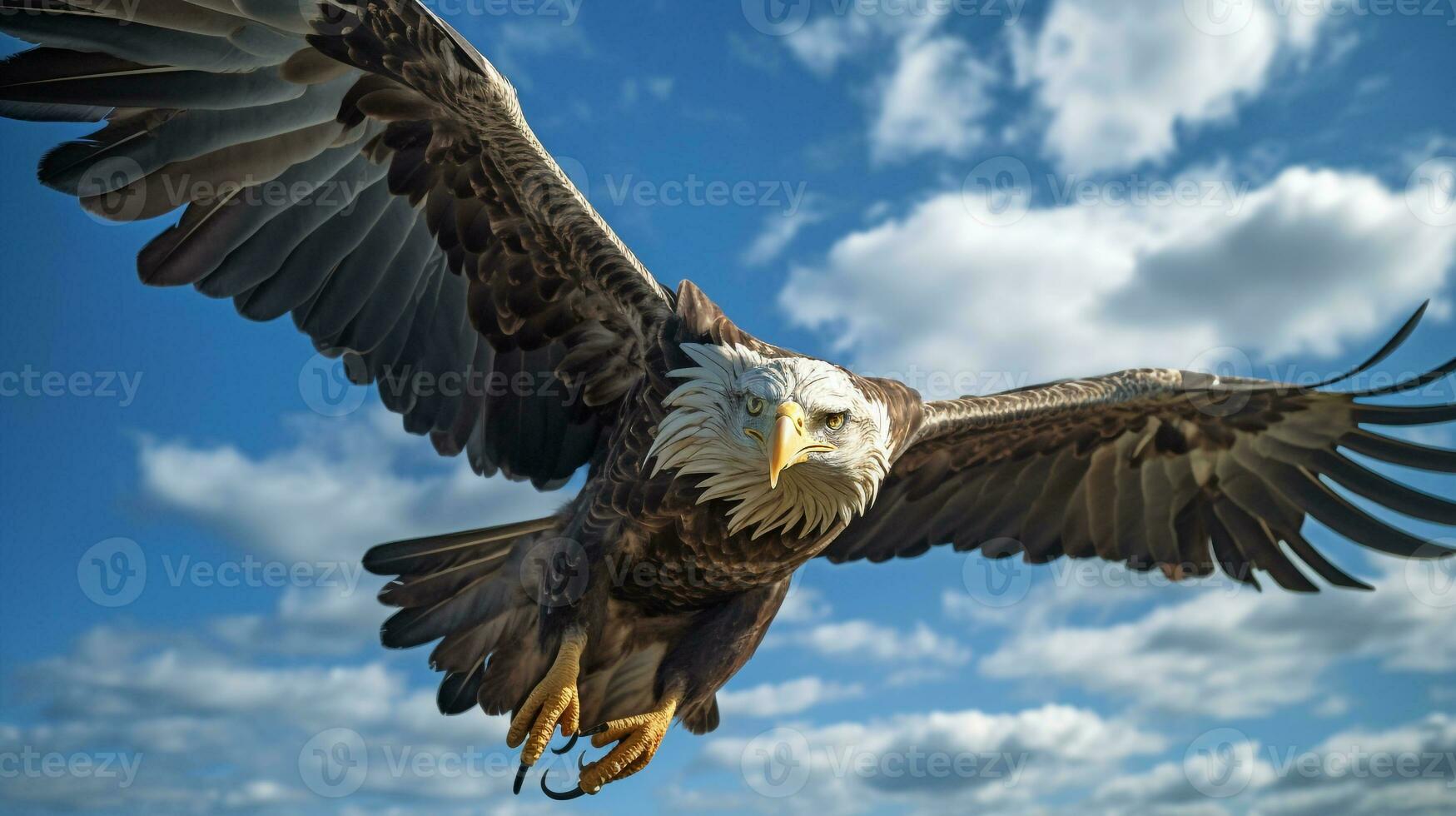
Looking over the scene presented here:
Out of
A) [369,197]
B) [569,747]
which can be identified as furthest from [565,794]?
[369,197]

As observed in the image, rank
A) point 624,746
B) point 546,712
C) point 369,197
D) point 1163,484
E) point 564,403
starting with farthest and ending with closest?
point 1163,484, point 564,403, point 369,197, point 624,746, point 546,712

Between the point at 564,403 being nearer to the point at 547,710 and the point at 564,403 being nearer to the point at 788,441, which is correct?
the point at 547,710

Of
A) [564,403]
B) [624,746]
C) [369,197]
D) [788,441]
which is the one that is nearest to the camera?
[788,441]

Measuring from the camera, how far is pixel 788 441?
419cm

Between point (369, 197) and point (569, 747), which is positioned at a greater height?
point (369, 197)

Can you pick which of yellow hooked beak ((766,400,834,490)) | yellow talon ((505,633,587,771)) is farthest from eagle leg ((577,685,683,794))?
yellow hooked beak ((766,400,834,490))

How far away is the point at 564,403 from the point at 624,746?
1859 millimetres

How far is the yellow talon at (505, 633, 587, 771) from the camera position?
479 cm

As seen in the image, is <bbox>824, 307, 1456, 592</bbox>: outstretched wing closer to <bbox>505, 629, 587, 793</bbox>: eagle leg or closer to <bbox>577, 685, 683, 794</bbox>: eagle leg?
<bbox>577, 685, 683, 794</bbox>: eagle leg

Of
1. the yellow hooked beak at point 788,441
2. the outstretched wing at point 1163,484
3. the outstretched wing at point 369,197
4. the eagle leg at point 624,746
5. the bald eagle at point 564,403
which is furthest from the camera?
the outstretched wing at point 1163,484

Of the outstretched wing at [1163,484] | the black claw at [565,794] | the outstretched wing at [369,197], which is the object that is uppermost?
the outstretched wing at [369,197]

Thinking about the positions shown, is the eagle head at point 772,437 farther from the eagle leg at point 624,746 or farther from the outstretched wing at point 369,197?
the eagle leg at point 624,746

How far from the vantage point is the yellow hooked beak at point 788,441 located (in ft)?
13.6


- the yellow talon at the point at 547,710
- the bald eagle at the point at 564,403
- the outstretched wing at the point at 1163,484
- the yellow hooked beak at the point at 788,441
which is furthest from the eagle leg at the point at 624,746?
the outstretched wing at the point at 1163,484
